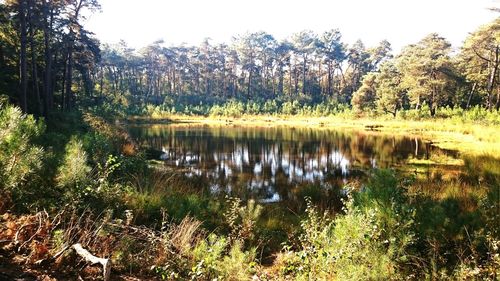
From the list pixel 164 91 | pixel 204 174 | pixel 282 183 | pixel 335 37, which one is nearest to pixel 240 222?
pixel 282 183

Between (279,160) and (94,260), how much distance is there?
51.1 ft

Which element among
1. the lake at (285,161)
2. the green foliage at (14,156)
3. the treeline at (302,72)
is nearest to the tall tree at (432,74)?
the treeline at (302,72)

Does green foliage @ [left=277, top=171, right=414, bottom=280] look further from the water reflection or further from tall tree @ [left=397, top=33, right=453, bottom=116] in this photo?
tall tree @ [left=397, top=33, right=453, bottom=116]

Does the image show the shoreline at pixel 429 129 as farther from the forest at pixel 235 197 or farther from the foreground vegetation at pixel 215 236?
the foreground vegetation at pixel 215 236

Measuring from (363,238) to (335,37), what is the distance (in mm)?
72406

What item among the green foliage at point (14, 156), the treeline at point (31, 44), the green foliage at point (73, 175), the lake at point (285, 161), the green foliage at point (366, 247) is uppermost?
the treeline at point (31, 44)

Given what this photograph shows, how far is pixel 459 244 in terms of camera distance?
5379 mm

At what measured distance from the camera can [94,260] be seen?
12.6ft

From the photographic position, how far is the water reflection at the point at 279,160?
525 inches

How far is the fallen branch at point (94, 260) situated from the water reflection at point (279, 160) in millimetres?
7335

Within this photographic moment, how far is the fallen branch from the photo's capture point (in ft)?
12.3


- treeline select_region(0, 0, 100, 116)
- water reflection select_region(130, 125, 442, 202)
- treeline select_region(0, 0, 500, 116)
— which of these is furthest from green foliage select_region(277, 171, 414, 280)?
treeline select_region(0, 0, 500, 116)

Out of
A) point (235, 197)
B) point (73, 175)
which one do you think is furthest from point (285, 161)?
point (73, 175)

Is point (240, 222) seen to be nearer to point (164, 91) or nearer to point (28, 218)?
point (28, 218)
